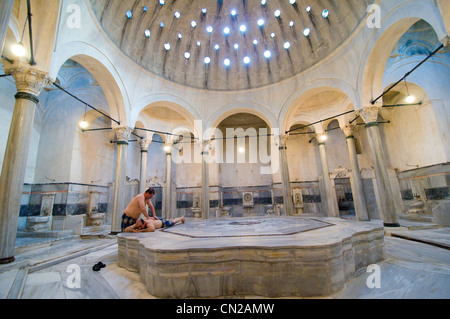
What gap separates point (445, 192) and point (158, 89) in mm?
13835

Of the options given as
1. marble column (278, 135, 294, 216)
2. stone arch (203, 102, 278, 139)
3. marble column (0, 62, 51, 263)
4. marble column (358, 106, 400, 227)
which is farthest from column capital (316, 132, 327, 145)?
marble column (0, 62, 51, 263)

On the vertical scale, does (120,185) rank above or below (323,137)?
below

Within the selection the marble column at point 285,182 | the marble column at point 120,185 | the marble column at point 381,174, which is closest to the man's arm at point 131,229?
the marble column at point 120,185

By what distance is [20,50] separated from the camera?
448 centimetres

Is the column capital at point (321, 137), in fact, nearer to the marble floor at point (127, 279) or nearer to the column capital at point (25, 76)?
the marble floor at point (127, 279)

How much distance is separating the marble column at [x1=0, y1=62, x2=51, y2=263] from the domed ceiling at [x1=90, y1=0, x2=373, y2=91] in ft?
12.4

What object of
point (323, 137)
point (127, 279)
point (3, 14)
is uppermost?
point (323, 137)

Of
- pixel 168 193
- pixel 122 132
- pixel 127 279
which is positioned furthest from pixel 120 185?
pixel 127 279

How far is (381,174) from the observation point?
7762mm

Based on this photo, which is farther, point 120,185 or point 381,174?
point 120,185

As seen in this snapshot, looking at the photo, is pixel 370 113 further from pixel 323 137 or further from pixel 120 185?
pixel 120 185

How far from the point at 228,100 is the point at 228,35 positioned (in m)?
3.37

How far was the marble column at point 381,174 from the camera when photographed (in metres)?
7.48
